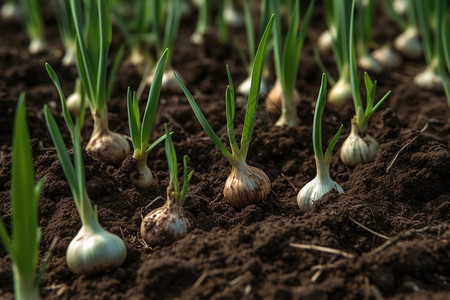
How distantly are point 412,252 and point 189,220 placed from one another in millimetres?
688

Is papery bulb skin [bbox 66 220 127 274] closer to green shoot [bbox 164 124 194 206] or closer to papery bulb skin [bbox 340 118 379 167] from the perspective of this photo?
green shoot [bbox 164 124 194 206]

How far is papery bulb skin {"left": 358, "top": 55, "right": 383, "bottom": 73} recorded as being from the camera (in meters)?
3.56

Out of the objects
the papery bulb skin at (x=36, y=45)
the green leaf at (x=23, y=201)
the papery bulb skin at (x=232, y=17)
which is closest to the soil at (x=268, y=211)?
the green leaf at (x=23, y=201)

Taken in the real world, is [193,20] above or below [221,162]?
above

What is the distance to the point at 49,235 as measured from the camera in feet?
6.88

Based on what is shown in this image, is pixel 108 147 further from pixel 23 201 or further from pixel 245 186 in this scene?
pixel 23 201

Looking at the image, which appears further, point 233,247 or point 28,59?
point 28,59

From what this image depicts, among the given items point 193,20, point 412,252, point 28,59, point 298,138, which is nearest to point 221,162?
point 298,138

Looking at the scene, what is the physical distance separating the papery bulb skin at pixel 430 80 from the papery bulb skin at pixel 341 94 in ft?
1.87

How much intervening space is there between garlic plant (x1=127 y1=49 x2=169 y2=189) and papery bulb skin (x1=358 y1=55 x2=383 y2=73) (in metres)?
1.63

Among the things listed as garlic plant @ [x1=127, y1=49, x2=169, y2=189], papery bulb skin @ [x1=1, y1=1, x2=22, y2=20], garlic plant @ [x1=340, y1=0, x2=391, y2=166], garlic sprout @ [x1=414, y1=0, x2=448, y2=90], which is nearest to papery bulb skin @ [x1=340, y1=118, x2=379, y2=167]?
garlic plant @ [x1=340, y1=0, x2=391, y2=166]

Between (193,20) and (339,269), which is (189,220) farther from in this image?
(193,20)

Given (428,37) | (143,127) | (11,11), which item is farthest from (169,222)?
(11,11)

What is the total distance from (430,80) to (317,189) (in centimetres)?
153
